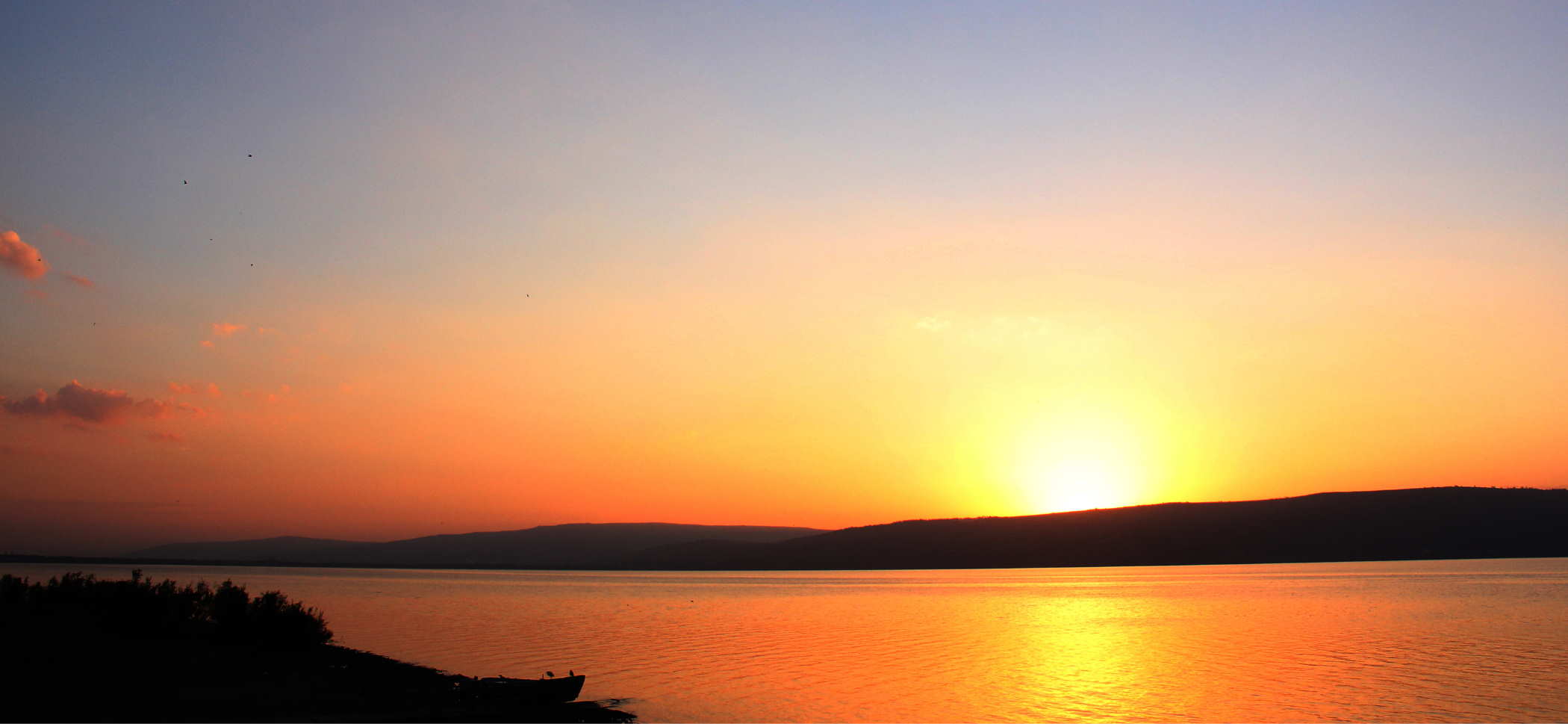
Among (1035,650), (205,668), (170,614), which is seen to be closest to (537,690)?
(205,668)

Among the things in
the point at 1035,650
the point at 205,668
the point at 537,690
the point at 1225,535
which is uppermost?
the point at 1225,535

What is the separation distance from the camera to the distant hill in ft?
429

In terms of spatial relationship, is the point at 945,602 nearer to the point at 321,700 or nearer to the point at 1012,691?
the point at 1012,691

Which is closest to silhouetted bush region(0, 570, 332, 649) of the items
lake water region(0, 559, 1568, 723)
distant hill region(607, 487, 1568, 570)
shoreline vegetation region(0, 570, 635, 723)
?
shoreline vegetation region(0, 570, 635, 723)

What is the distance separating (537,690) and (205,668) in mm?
8551

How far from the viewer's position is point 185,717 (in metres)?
18.0

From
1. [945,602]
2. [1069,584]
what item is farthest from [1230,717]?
[1069,584]

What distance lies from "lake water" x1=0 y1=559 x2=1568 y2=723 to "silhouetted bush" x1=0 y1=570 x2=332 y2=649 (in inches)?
143

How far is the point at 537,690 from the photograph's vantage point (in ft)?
73.6

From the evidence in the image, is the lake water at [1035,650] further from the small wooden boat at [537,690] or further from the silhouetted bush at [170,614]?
the silhouetted bush at [170,614]

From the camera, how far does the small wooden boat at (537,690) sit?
71.9ft

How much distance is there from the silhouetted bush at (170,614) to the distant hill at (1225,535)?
132 metres

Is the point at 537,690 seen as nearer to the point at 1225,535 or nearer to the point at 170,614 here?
the point at 170,614

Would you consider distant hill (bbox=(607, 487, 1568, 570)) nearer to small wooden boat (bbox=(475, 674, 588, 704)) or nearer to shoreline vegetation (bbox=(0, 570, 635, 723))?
shoreline vegetation (bbox=(0, 570, 635, 723))
